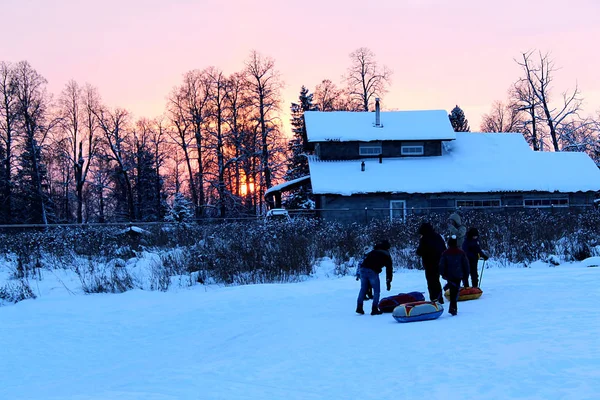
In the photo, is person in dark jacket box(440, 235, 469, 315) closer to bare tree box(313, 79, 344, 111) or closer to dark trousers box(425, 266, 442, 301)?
dark trousers box(425, 266, 442, 301)

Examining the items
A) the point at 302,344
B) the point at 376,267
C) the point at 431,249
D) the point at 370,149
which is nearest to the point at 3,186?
the point at 370,149

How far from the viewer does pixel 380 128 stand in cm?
3622

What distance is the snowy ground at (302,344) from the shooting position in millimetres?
6637

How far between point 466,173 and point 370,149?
5950mm

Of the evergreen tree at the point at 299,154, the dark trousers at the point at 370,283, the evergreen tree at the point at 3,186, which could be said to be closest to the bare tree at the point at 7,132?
the evergreen tree at the point at 3,186

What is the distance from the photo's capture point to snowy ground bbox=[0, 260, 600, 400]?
6.64 metres

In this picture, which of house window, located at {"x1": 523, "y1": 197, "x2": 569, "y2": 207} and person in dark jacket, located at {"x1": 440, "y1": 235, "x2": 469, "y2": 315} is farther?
house window, located at {"x1": 523, "y1": 197, "x2": 569, "y2": 207}

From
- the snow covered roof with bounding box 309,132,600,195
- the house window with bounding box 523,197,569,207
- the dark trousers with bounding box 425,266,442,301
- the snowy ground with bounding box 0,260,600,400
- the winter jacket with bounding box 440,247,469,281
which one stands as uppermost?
the snow covered roof with bounding box 309,132,600,195

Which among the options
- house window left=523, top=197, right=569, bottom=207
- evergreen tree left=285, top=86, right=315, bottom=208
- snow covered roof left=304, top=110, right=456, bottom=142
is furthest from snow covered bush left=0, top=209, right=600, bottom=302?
evergreen tree left=285, top=86, right=315, bottom=208

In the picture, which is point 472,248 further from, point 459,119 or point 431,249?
point 459,119

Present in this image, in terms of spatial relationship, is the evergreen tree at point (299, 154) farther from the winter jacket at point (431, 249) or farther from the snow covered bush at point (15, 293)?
the winter jacket at point (431, 249)

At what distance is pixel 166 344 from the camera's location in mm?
11219

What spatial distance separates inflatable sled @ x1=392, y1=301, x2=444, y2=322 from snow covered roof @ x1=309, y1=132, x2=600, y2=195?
20055mm

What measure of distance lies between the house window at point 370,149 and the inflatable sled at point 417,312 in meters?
25.5
